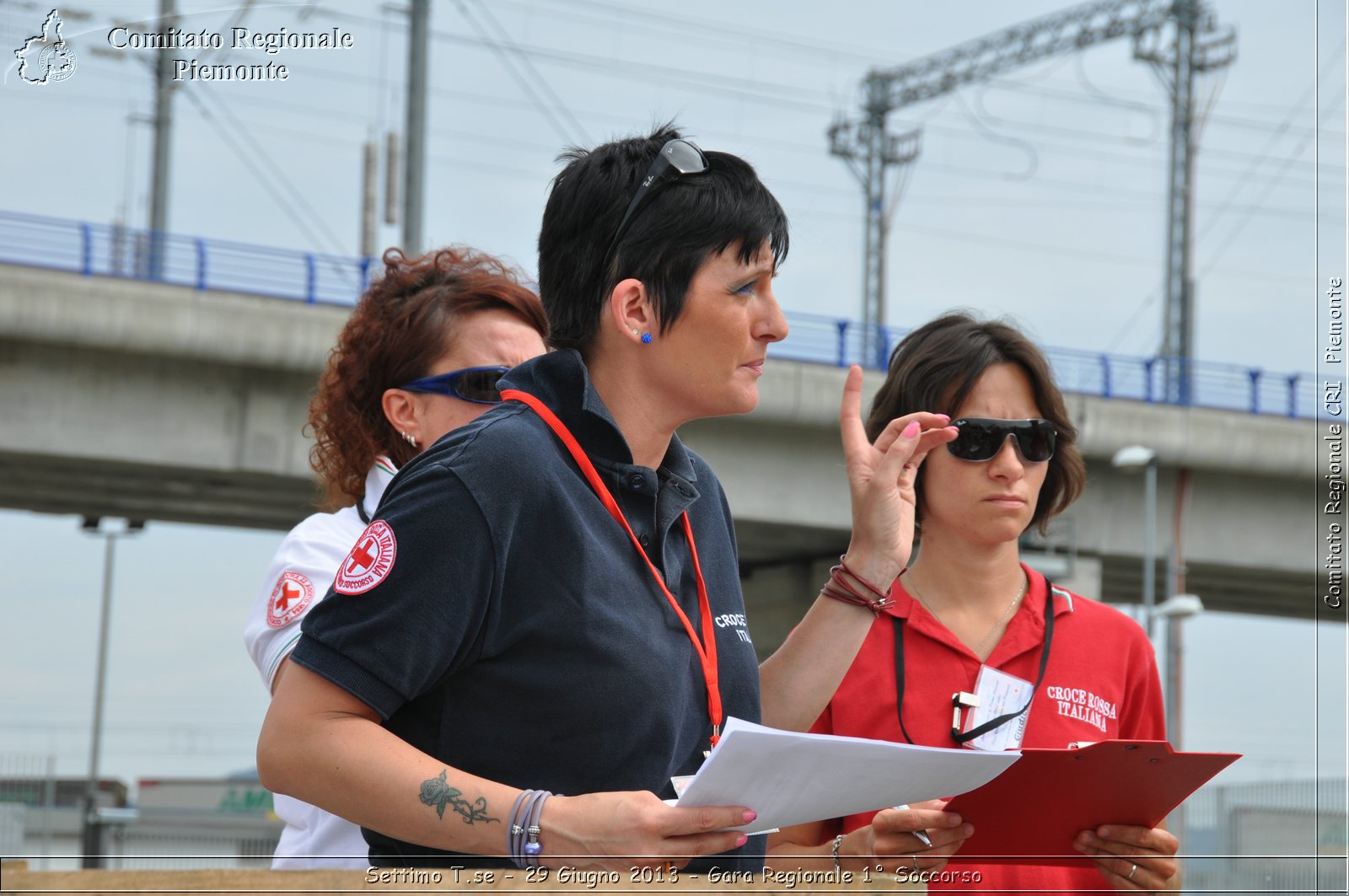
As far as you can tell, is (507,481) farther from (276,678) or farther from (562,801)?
(276,678)

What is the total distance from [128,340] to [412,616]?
51.1 feet

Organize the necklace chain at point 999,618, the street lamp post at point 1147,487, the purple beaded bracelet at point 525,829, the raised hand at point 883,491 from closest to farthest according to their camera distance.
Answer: the purple beaded bracelet at point 525,829
the raised hand at point 883,491
the necklace chain at point 999,618
the street lamp post at point 1147,487

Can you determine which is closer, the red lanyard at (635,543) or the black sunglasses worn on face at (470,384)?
the red lanyard at (635,543)

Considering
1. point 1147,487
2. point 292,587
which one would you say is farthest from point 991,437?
point 1147,487

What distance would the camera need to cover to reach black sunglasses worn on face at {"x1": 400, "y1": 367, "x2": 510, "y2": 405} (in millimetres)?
3779

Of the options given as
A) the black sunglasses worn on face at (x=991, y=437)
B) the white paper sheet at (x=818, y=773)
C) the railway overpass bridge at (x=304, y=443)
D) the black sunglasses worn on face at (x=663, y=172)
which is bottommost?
the white paper sheet at (x=818, y=773)

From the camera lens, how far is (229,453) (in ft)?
57.8

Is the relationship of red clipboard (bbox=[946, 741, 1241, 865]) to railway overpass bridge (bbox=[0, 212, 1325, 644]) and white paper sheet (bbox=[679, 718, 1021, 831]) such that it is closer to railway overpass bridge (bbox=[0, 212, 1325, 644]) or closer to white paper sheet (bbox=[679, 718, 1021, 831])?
white paper sheet (bbox=[679, 718, 1021, 831])

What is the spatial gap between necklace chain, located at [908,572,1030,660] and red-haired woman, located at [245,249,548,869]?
3.79 ft

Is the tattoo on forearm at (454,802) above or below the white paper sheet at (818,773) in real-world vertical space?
below

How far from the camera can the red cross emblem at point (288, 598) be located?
3.21 m

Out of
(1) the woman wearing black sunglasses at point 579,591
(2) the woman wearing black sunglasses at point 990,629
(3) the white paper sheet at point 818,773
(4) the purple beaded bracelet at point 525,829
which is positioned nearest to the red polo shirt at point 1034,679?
(2) the woman wearing black sunglasses at point 990,629

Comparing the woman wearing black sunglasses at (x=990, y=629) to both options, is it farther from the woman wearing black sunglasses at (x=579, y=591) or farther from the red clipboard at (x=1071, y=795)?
the woman wearing black sunglasses at (x=579, y=591)

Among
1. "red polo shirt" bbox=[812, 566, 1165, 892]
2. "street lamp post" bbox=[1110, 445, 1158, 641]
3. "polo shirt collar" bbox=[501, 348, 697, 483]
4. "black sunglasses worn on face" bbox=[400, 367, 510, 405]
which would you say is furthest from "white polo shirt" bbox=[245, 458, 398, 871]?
"street lamp post" bbox=[1110, 445, 1158, 641]
